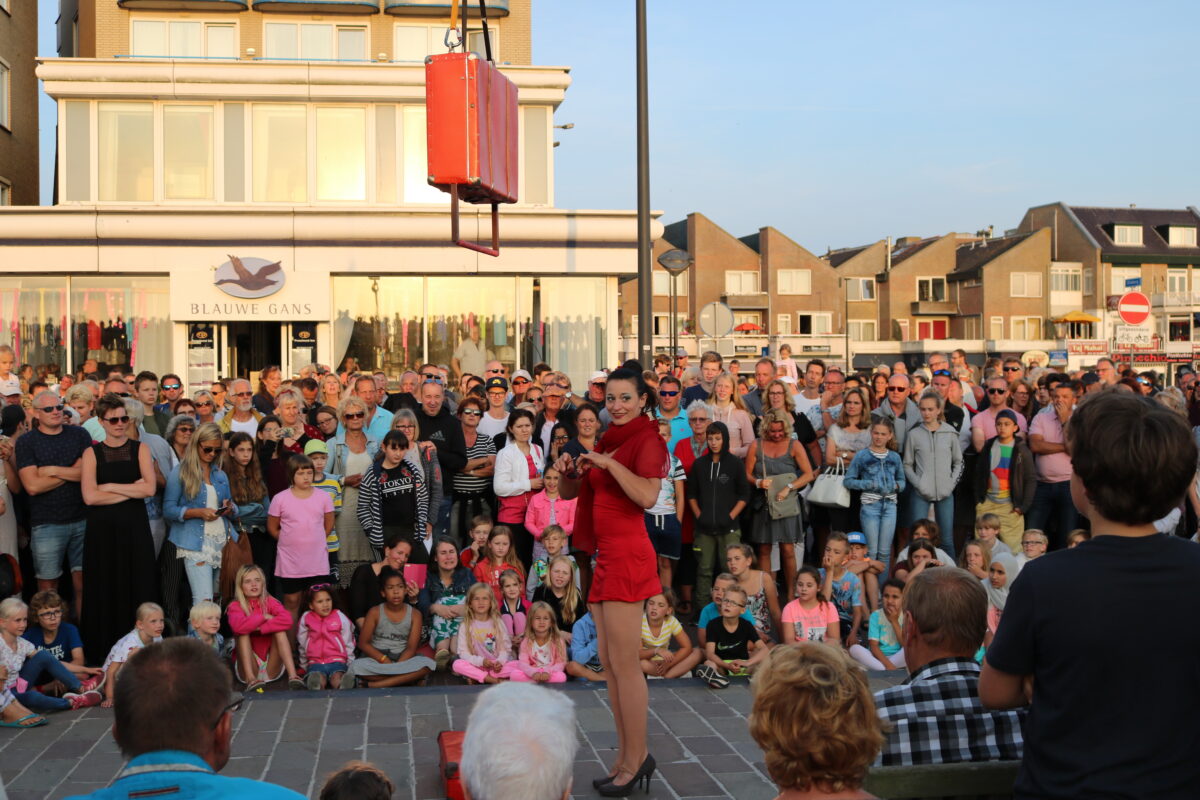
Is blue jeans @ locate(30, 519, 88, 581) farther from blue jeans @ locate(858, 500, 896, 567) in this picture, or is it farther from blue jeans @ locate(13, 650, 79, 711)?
blue jeans @ locate(858, 500, 896, 567)

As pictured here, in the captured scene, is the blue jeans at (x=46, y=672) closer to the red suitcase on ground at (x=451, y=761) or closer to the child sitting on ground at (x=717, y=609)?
the red suitcase on ground at (x=451, y=761)

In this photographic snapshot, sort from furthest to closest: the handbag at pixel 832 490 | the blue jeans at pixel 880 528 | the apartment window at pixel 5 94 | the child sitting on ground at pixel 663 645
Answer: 1. the apartment window at pixel 5 94
2. the handbag at pixel 832 490
3. the blue jeans at pixel 880 528
4. the child sitting on ground at pixel 663 645

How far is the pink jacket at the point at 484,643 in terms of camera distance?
8.58m

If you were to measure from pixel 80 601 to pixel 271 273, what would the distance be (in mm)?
13635

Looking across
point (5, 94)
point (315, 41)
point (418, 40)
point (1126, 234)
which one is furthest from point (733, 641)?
point (1126, 234)

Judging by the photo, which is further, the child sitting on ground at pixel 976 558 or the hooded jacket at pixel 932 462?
the hooded jacket at pixel 932 462

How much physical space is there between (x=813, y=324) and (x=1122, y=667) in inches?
2709

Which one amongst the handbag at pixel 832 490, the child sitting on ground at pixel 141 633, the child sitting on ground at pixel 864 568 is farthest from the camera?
the handbag at pixel 832 490

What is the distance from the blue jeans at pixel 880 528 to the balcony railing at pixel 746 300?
58.0 m

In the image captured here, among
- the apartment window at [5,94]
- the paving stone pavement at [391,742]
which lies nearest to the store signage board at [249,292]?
the apartment window at [5,94]

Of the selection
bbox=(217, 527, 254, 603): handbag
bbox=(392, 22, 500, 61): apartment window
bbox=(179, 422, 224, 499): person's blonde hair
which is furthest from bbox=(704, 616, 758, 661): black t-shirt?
bbox=(392, 22, 500, 61): apartment window

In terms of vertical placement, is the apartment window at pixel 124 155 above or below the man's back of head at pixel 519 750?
above

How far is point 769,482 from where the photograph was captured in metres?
10.5

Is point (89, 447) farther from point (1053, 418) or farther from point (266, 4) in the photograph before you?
point (266, 4)
